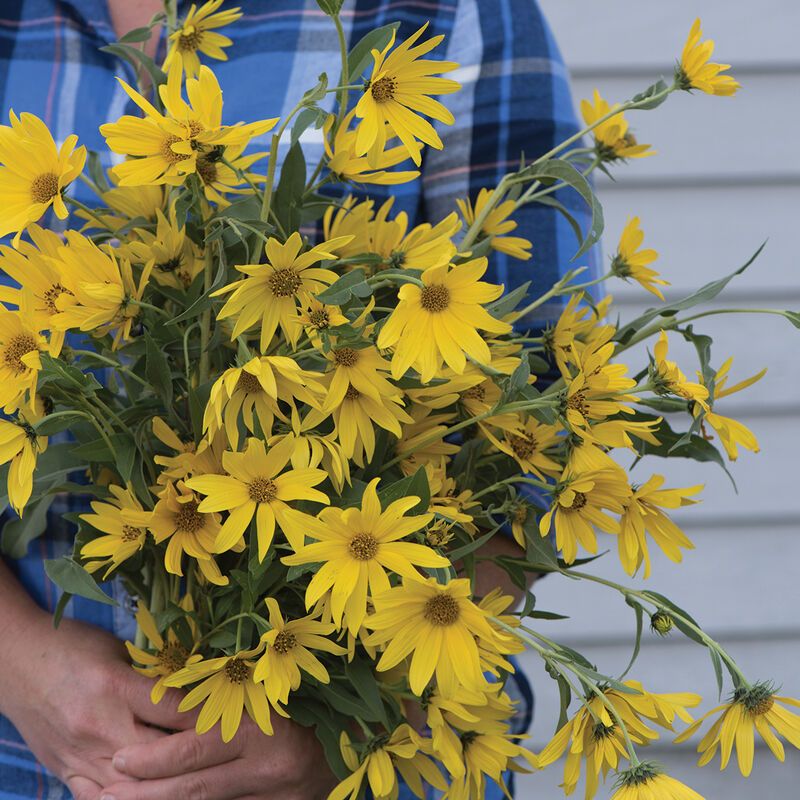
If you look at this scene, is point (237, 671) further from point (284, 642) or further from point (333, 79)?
point (333, 79)

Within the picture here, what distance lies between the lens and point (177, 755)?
Answer: 586 millimetres

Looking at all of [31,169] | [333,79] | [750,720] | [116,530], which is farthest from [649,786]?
[333,79]

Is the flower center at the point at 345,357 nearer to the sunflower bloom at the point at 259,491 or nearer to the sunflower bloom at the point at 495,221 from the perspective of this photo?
the sunflower bloom at the point at 259,491

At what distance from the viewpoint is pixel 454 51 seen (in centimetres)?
82

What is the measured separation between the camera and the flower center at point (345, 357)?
446 mm

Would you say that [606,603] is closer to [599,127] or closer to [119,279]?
[599,127]

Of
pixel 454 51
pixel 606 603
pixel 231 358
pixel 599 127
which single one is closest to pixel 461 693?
pixel 231 358

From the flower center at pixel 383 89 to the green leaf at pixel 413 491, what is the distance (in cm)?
17

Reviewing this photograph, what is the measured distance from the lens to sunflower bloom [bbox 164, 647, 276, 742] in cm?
50

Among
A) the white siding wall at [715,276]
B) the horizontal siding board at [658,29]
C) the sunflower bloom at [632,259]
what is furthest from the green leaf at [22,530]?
the horizontal siding board at [658,29]

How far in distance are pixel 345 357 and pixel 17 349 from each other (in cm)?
15

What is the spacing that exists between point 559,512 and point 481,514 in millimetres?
43

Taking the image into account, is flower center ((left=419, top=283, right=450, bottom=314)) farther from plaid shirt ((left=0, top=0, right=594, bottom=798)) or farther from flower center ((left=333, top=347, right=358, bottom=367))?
plaid shirt ((left=0, top=0, right=594, bottom=798))

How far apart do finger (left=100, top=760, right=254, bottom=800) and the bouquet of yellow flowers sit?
2.7 inches
